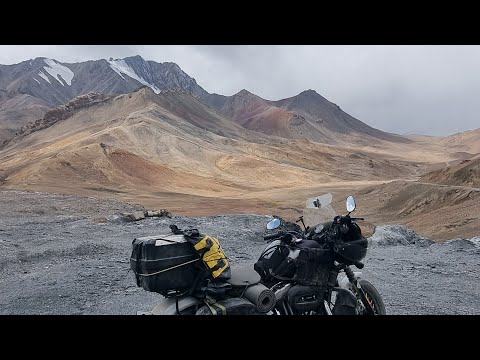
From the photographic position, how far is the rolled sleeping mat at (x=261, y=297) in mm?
3324

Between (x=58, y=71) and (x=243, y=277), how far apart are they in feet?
535

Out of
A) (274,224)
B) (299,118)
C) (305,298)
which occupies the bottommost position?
(305,298)

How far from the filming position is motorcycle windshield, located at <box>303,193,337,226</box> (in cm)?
407

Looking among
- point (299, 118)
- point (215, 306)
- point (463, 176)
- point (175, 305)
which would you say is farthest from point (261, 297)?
point (299, 118)

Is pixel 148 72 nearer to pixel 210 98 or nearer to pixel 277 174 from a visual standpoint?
pixel 210 98

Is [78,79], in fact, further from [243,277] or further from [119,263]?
[243,277]

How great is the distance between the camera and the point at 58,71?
152m

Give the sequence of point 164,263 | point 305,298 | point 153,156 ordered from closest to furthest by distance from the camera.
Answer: point 164,263, point 305,298, point 153,156

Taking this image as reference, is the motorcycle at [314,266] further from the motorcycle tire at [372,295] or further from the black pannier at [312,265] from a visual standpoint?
the motorcycle tire at [372,295]

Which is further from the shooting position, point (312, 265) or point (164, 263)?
point (312, 265)

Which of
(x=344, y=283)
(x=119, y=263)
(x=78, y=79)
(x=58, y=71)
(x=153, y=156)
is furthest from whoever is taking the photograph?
(x=58, y=71)

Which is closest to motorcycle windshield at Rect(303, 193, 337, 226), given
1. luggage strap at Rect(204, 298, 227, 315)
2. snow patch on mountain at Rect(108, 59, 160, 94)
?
luggage strap at Rect(204, 298, 227, 315)
